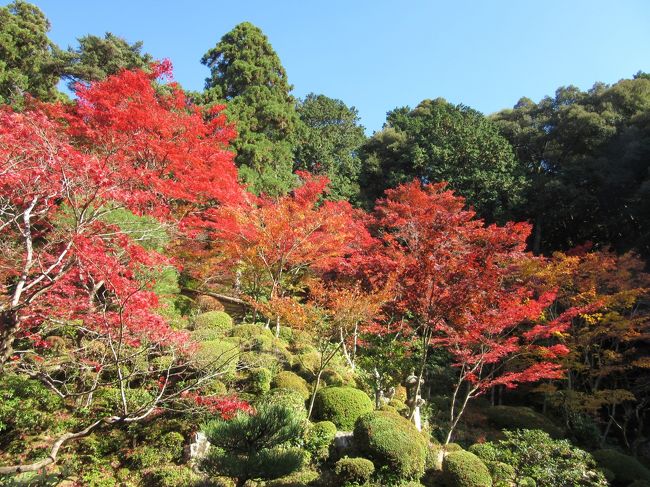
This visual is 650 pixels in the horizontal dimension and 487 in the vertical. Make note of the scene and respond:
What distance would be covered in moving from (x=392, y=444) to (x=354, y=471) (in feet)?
2.68

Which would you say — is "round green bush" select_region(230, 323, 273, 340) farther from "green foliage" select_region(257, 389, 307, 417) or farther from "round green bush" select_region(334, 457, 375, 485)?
"round green bush" select_region(334, 457, 375, 485)

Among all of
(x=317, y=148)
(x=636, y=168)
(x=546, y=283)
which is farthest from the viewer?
(x=317, y=148)

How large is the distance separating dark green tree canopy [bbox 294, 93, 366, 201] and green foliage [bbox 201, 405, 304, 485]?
17.7m

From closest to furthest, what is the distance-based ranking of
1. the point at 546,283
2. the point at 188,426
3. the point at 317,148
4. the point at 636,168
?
the point at 188,426 → the point at 546,283 → the point at 636,168 → the point at 317,148

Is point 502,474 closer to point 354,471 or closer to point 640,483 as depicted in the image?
point 354,471

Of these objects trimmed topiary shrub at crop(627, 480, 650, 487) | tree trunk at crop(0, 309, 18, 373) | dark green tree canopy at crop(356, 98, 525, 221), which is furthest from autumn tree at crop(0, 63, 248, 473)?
dark green tree canopy at crop(356, 98, 525, 221)

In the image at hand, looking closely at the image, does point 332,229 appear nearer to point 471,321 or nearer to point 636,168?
point 471,321

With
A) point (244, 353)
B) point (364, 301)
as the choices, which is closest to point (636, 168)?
point (364, 301)

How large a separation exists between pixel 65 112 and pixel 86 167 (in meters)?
11.5

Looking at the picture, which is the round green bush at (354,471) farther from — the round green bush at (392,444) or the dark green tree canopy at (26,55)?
the dark green tree canopy at (26,55)

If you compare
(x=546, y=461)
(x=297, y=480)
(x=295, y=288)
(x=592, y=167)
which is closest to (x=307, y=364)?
(x=297, y=480)

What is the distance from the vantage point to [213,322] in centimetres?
1078

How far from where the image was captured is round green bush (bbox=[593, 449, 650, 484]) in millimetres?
9062

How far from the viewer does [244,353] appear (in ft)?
30.6
